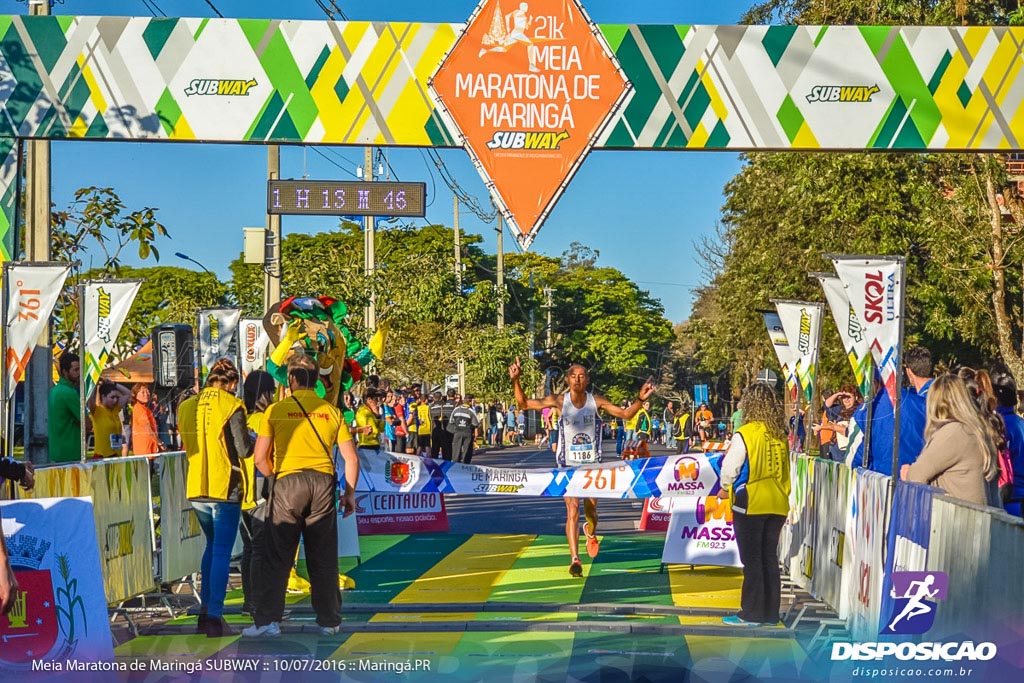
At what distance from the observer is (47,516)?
8.17m

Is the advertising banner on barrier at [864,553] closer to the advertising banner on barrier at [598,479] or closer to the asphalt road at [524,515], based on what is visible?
the advertising banner on barrier at [598,479]

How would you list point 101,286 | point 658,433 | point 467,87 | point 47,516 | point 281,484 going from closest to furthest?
point 47,516 → point 281,484 → point 467,87 → point 101,286 → point 658,433

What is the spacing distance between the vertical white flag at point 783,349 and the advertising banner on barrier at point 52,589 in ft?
32.5

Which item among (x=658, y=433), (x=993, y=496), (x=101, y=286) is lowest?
(x=658, y=433)

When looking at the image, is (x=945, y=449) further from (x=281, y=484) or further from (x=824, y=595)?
(x=281, y=484)

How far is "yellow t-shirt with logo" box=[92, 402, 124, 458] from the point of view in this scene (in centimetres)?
1318

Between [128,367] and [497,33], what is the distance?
146 ft

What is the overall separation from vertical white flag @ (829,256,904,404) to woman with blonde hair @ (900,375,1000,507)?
1.11 meters

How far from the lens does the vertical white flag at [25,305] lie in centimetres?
1084

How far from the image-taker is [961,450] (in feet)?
29.3

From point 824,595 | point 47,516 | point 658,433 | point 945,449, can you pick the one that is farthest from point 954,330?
point 658,433

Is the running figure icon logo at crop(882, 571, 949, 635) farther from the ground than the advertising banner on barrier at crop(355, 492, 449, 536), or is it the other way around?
the running figure icon logo at crop(882, 571, 949, 635)

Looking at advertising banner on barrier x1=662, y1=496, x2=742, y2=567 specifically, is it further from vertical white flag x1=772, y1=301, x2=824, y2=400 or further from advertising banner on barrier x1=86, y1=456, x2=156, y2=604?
advertising banner on barrier x1=86, y1=456, x2=156, y2=604

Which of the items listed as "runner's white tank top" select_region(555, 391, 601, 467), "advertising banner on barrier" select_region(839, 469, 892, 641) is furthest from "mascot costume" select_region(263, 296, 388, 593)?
"advertising banner on barrier" select_region(839, 469, 892, 641)
